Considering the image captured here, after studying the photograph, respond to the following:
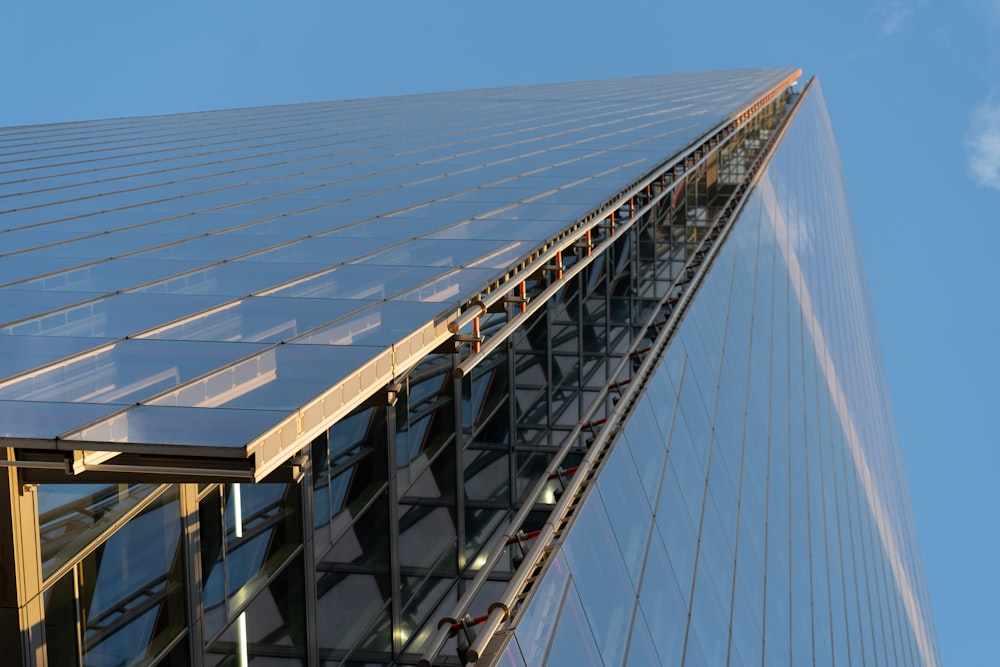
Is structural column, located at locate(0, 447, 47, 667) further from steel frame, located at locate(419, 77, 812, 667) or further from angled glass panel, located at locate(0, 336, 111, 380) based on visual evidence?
steel frame, located at locate(419, 77, 812, 667)

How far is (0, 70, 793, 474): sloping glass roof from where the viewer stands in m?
6.82

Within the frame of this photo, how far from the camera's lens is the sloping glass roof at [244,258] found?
22.4 feet

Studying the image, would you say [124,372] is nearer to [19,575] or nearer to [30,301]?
[19,575]

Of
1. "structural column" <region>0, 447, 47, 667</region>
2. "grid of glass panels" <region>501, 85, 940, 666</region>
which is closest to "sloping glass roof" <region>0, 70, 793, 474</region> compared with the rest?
"structural column" <region>0, 447, 47, 667</region>

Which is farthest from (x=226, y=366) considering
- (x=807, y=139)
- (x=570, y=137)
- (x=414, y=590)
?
(x=807, y=139)

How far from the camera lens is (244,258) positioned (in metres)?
12.2

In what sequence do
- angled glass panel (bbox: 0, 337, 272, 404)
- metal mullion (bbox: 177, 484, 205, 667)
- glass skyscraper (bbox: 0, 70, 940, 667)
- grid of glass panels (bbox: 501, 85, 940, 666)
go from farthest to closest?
grid of glass panels (bbox: 501, 85, 940, 666)
metal mullion (bbox: 177, 484, 205, 667)
glass skyscraper (bbox: 0, 70, 940, 667)
angled glass panel (bbox: 0, 337, 272, 404)

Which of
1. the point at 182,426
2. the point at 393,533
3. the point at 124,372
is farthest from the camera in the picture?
the point at 393,533

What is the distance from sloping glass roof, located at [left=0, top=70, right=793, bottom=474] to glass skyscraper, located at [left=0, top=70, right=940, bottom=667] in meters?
0.06

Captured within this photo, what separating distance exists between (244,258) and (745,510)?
10992 millimetres

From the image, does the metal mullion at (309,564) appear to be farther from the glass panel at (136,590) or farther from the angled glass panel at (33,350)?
the angled glass panel at (33,350)

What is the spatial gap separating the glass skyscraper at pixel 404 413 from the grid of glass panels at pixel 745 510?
10cm

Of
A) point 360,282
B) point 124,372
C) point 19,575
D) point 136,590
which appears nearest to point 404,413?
point 360,282

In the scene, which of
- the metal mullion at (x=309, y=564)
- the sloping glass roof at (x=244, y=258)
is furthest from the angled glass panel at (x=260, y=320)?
the metal mullion at (x=309, y=564)
